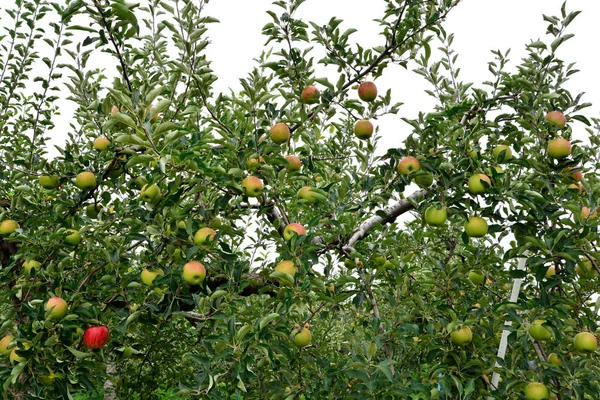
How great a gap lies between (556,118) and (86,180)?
2.71 meters

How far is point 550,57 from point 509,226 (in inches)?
39.9

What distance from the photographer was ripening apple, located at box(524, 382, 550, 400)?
2531 mm

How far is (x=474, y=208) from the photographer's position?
2.70m

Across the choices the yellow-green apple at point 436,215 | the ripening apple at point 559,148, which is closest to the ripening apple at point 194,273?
the yellow-green apple at point 436,215

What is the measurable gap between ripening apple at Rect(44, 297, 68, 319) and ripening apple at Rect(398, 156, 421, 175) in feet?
6.50

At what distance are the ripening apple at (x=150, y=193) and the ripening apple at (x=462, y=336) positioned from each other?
1.77 m

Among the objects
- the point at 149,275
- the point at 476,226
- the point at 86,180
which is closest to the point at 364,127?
the point at 476,226

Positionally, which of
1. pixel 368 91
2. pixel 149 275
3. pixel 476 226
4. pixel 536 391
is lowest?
pixel 536 391

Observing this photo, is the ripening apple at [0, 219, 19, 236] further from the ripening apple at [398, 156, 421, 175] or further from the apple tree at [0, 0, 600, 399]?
the ripening apple at [398, 156, 421, 175]

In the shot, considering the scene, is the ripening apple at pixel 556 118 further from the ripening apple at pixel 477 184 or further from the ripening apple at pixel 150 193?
the ripening apple at pixel 150 193

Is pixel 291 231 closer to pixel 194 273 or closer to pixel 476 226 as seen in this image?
pixel 194 273

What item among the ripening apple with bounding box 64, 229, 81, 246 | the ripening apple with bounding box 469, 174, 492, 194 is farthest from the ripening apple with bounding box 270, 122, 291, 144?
the ripening apple with bounding box 64, 229, 81, 246

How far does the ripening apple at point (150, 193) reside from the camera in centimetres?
260

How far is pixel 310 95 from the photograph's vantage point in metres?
2.91
